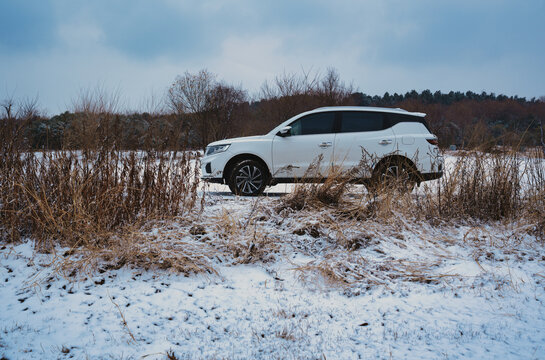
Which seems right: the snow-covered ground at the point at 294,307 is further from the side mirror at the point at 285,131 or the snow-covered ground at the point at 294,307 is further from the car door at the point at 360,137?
the side mirror at the point at 285,131

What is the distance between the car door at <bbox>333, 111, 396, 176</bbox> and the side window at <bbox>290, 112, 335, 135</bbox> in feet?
0.71

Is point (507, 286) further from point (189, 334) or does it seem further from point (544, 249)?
point (189, 334)

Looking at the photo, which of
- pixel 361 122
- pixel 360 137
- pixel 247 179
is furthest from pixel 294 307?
pixel 361 122

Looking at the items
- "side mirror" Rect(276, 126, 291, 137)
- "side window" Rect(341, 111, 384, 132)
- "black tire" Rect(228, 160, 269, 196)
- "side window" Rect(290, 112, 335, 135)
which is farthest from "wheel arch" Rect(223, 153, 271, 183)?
"side window" Rect(341, 111, 384, 132)

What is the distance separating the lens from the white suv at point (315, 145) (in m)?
6.27

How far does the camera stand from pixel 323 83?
22.0 meters

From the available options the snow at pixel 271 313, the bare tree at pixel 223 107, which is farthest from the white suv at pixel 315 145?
the bare tree at pixel 223 107

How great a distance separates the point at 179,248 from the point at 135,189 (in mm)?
981

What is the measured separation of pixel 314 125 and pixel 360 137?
86 centimetres

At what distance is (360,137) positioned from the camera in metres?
6.35

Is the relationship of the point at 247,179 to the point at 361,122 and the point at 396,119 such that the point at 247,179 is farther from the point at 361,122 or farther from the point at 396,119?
the point at 396,119

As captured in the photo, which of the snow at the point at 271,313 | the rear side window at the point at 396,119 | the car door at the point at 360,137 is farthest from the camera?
the rear side window at the point at 396,119

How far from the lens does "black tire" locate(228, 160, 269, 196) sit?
6289 millimetres

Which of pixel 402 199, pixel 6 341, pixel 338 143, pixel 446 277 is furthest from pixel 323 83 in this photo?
pixel 6 341
